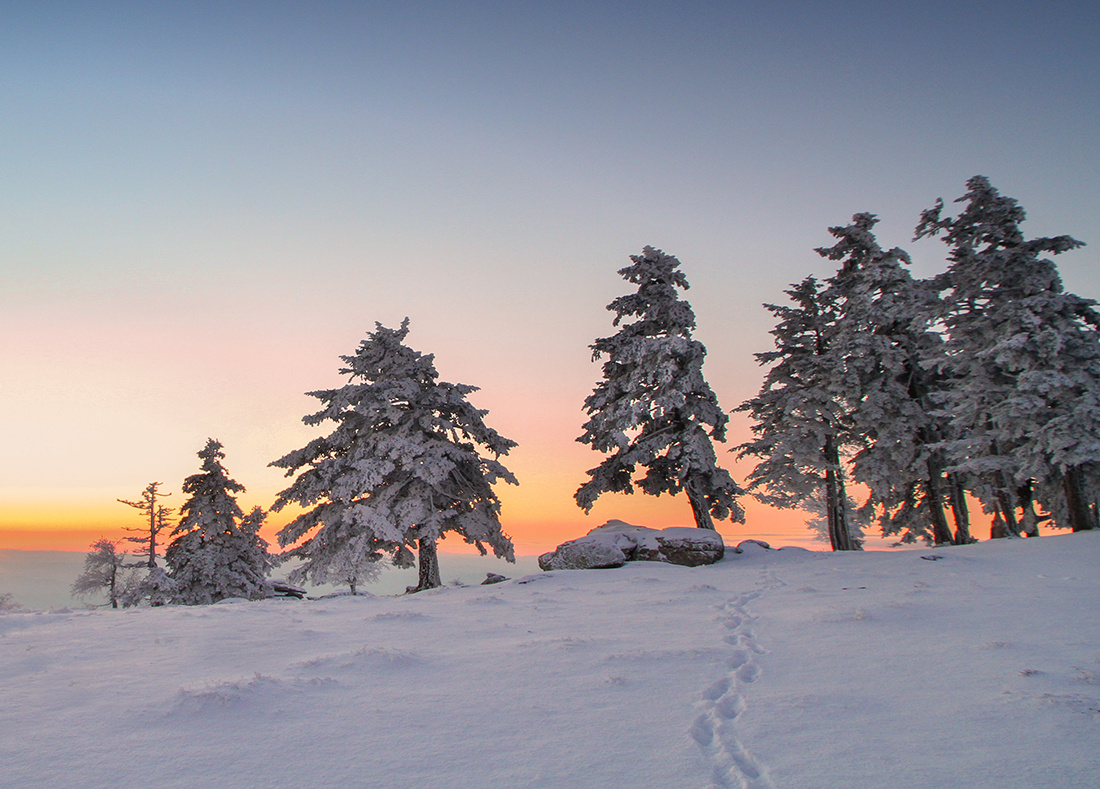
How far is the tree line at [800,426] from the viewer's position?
62.2ft

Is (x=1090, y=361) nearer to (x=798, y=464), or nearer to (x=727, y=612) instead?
(x=798, y=464)

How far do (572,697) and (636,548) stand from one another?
13911 millimetres

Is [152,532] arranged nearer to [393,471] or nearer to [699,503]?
[393,471]

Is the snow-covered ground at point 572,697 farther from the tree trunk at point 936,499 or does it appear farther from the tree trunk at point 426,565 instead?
the tree trunk at point 936,499

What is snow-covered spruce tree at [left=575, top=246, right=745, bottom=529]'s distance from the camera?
845 inches

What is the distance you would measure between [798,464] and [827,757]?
69.9 ft

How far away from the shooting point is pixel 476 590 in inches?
520

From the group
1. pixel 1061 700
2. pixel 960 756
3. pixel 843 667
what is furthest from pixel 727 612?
pixel 960 756

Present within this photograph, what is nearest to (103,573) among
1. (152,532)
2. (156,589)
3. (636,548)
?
(152,532)

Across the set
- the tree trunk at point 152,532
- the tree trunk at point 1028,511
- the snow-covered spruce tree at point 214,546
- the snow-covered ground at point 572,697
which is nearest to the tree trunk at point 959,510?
the tree trunk at point 1028,511

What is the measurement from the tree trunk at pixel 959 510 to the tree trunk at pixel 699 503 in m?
10.0

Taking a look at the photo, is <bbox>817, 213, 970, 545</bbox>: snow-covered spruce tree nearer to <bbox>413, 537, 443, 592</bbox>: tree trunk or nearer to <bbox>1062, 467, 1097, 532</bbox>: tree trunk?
<bbox>1062, 467, 1097, 532</bbox>: tree trunk

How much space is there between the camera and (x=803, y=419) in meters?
23.8

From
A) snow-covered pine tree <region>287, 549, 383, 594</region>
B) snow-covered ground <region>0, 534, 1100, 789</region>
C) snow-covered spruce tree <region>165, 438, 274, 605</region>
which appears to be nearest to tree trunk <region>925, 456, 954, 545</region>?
snow-covered ground <region>0, 534, 1100, 789</region>
